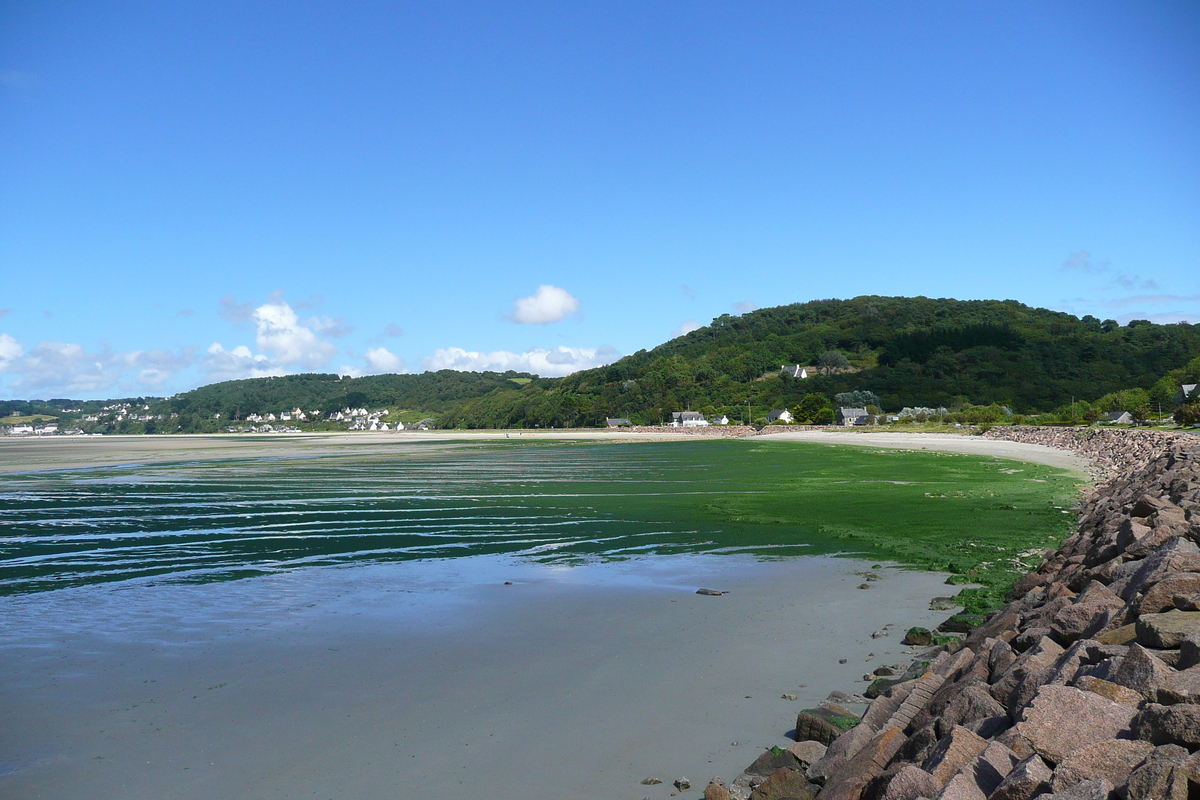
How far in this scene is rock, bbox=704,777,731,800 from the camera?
4.89 meters

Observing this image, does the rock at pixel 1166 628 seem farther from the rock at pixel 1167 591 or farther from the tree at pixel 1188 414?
the tree at pixel 1188 414

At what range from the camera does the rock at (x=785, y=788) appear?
477 cm

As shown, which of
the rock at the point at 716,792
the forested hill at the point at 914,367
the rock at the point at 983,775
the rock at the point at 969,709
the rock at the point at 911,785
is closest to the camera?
the rock at the point at 983,775

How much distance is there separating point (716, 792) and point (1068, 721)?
6.94ft

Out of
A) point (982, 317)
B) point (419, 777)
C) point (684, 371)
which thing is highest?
point (982, 317)

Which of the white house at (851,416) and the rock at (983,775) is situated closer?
the rock at (983,775)

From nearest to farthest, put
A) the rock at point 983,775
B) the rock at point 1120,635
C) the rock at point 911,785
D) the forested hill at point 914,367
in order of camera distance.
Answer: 1. the rock at point 983,775
2. the rock at point 911,785
3. the rock at point 1120,635
4. the forested hill at point 914,367

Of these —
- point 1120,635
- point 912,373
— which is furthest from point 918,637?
point 912,373

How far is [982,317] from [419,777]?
655 feet

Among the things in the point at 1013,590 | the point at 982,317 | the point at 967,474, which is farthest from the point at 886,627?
the point at 982,317

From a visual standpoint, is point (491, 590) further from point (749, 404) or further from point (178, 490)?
point (749, 404)

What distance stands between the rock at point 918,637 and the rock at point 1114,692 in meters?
4.04

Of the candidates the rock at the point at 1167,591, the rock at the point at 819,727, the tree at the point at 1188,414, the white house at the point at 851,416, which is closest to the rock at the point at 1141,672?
the rock at the point at 1167,591

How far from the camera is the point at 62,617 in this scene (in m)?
10.6
